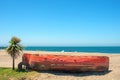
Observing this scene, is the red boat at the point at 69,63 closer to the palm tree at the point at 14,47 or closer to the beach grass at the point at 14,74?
the beach grass at the point at 14,74

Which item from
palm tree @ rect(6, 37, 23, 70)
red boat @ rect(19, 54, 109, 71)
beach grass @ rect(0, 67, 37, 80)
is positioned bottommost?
beach grass @ rect(0, 67, 37, 80)

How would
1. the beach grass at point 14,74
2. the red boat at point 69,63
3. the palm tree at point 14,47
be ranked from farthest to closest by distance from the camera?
the palm tree at point 14,47
the red boat at point 69,63
the beach grass at point 14,74

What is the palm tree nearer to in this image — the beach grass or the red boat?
the beach grass

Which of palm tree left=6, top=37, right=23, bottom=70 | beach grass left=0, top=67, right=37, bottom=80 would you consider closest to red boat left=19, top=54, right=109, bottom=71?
beach grass left=0, top=67, right=37, bottom=80

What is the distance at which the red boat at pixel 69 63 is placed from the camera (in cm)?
2788

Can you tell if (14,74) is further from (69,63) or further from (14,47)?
(69,63)

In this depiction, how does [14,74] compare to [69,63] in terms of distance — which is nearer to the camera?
[69,63]

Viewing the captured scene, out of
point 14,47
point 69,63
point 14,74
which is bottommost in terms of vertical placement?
point 14,74

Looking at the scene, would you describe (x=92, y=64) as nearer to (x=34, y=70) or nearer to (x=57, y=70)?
(x=57, y=70)

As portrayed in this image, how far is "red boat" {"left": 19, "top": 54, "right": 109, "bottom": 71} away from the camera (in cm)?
2788

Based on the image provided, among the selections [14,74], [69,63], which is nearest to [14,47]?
[14,74]

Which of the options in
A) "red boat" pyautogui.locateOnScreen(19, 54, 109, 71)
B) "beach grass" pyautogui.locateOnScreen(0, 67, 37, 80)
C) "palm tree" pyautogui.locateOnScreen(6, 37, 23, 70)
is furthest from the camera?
"palm tree" pyautogui.locateOnScreen(6, 37, 23, 70)

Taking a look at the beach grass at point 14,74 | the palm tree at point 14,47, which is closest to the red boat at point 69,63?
the beach grass at point 14,74

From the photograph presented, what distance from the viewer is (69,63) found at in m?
28.0
